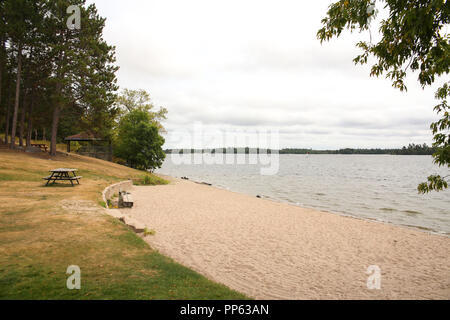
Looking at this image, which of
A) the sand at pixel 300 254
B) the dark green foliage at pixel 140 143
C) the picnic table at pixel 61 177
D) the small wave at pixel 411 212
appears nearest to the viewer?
the sand at pixel 300 254

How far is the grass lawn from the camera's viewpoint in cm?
450

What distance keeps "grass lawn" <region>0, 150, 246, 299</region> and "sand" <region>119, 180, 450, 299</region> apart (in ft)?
3.39

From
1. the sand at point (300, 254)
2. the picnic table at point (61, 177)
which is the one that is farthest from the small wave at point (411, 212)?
the picnic table at point (61, 177)

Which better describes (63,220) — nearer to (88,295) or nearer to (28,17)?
(88,295)

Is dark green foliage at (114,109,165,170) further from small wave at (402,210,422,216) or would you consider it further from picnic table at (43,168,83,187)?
small wave at (402,210,422,216)

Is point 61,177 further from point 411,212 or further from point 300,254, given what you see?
point 411,212

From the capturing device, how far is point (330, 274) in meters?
6.89

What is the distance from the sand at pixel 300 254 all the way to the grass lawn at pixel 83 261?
103 centimetres

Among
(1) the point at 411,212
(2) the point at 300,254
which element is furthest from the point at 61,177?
(1) the point at 411,212

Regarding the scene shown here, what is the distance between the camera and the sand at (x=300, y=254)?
6.09 m

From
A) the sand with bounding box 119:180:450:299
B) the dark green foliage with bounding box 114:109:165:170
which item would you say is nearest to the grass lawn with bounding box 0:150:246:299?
the sand with bounding box 119:180:450:299

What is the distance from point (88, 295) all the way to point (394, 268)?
799 cm

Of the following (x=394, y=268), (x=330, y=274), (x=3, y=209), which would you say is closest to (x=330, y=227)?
(x=394, y=268)

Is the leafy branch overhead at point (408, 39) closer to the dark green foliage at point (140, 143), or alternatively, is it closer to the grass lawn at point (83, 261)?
the grass lawn at point (83, 261)
